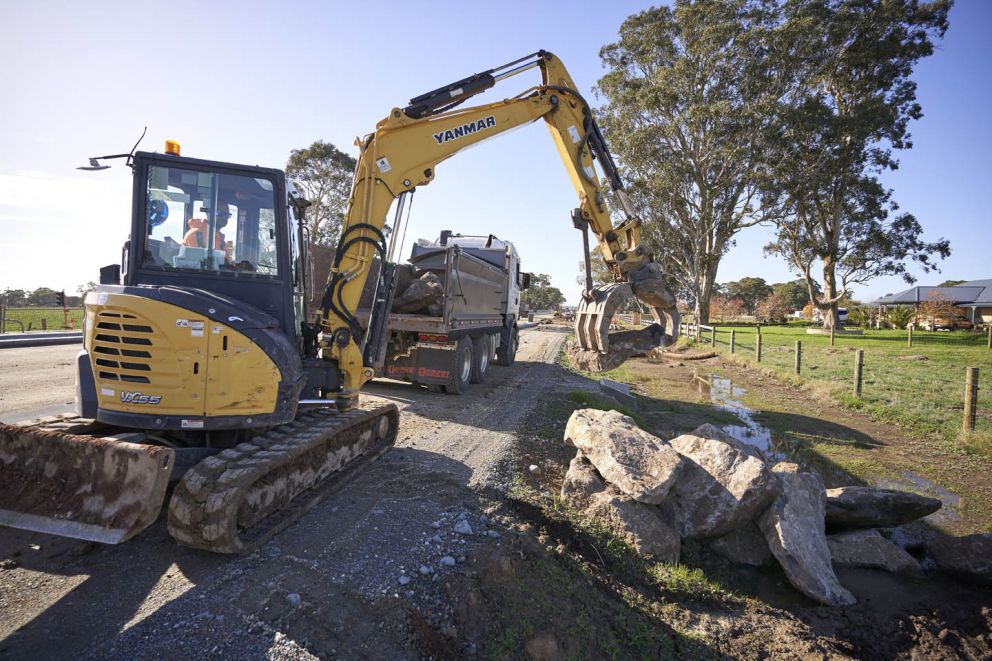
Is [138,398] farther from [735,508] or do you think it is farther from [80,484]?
[735,508]

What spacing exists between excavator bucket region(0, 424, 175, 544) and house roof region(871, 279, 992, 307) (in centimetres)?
6565

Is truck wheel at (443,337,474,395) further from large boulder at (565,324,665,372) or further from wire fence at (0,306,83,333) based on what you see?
wire fence at (0,306,83,333)

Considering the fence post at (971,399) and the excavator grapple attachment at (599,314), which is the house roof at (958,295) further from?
the excavator grapple attachment at (599,314)

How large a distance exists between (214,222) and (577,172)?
5.08 metres

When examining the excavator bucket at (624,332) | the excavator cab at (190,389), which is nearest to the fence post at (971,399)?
the excavator bucket at (624,332)

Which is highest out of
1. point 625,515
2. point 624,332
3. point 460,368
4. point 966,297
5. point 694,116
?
point 694,116

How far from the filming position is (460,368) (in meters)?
9.84

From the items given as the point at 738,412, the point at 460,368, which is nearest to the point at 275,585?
the point at 460,368

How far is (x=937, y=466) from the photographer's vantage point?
297 inches

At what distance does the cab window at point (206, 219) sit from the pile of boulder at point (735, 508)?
148 inches

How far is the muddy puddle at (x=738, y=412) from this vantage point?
854cm

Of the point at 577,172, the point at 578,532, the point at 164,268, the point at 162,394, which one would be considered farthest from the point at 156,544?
the point at 577,172

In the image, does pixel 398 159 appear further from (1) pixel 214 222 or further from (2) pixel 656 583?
(2) pixel 656 583

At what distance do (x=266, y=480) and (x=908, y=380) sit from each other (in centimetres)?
1672
